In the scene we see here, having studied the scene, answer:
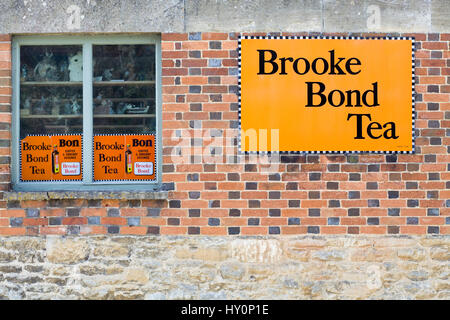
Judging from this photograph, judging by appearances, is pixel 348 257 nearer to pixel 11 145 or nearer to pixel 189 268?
pixel 189 268

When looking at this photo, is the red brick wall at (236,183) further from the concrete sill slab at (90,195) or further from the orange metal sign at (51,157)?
the orange metal sign at (51,157)

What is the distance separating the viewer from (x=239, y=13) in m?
5.95

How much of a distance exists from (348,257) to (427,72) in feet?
6.54

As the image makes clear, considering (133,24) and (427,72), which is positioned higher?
(133,24)

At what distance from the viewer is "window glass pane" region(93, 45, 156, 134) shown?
240 inches

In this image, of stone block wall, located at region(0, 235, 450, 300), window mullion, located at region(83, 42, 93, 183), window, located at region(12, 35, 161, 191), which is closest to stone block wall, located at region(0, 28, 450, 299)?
stone block wall, located at region(0, 235, 450, 300)

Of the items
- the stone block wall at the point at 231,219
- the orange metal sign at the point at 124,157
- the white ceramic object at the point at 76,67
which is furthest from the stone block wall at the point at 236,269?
the white ceramic object at the point at 76,67

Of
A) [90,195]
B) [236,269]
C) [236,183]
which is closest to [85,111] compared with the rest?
[90,195]

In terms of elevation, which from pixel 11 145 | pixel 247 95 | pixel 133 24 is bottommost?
pixel 11 145

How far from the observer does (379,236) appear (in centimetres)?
591

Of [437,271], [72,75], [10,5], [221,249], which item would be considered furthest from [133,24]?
[437,271]

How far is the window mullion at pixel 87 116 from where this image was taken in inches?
238

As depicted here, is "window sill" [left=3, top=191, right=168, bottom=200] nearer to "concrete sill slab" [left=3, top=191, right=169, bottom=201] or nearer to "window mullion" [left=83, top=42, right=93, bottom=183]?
"concrete sill slab" [left=3, top=191, right=169, bottom=201]

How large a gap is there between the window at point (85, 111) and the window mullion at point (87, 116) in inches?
0.4
